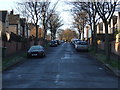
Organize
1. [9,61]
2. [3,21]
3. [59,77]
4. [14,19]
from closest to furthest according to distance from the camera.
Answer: [59,77]
[9,61]
[3,21]
[14,19]

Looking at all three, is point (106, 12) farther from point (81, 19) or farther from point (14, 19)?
point (14, 19)

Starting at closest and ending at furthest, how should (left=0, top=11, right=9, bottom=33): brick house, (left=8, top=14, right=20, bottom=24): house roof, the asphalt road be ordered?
1. the asphalt road
2. (left=0, top=11, right=9, bottom=33): brick house
3. (left=8, top=14, right=20, bottom=24): house roof

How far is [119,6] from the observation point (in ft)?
88.5

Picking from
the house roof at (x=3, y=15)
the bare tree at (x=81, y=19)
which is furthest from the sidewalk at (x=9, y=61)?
the house roof at (x=3, y=15)

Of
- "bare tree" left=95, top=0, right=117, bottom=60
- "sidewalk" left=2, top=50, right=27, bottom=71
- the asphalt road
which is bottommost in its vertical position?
the asphalt road

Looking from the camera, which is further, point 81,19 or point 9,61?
point 81,19

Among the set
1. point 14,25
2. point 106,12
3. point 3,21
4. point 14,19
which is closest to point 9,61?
point 106,12

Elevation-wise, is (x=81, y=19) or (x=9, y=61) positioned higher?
(x=81, y=19)

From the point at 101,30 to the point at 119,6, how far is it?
5877 cm

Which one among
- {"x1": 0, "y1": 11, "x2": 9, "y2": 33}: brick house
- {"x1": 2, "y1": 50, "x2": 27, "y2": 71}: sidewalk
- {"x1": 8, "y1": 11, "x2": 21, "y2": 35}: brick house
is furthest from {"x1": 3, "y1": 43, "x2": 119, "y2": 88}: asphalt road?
{"x1": 8, "y1": 11, "x2": 21, "y2": 35}: brick house

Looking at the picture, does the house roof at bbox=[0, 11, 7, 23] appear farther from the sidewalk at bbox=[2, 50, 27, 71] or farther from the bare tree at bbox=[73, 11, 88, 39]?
the sidewalk at bbox=[2, 50, 27, 71]

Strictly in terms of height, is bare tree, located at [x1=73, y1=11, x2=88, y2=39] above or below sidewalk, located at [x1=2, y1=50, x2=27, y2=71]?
above

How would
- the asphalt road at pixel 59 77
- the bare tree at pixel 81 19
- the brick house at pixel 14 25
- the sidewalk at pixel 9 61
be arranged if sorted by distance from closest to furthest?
the asphalt road at pixel 59 77 < the sidewalk at pixel 9 61 < the bare tree at pixel 81 19 < the brick house at pixel 14 25

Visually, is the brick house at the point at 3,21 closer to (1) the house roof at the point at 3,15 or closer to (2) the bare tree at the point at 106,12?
(1) the house roof at the point at 3,15
